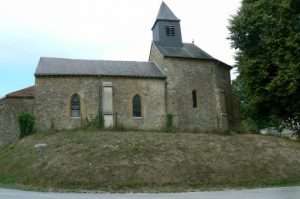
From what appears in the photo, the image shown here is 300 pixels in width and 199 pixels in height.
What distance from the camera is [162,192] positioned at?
17969mm

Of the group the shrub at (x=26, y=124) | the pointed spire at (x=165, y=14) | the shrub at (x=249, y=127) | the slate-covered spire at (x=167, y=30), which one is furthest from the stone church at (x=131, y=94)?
the pointed spire at (x=165, y=14)

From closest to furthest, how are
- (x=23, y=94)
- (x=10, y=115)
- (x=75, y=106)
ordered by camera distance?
(x=75, y=106)
(x=10, y=115)
(x=23, y=94)

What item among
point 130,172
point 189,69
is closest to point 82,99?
point 189,69

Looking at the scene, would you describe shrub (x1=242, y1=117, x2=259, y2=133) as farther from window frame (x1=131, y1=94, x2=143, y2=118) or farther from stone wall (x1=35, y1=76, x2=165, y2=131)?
window frame (x1=131, y1=94, x2=143, y2=118)

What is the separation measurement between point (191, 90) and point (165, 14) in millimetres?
8942

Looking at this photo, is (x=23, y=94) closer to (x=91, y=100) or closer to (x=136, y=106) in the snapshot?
(x=91, y=100)

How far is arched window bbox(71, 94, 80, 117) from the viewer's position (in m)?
34.2

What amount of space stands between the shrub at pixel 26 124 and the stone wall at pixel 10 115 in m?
4.80

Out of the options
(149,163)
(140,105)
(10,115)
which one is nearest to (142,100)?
(140,105)

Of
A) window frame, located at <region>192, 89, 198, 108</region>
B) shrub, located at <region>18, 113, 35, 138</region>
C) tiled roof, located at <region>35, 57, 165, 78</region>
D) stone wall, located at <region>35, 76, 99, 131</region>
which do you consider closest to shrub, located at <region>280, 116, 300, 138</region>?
window frame, located at <region>192, 89, 198, 108</region>

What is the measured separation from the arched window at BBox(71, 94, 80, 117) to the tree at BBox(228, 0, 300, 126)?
1373 cm

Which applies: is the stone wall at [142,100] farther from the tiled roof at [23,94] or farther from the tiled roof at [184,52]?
the tiled roof at [23,94]

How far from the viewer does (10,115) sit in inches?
1464

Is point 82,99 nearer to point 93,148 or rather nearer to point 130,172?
point 93,148
